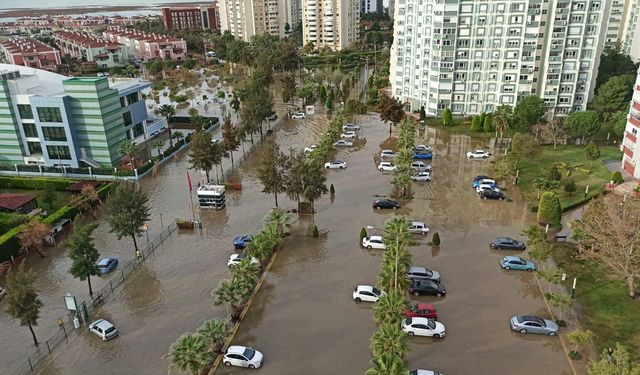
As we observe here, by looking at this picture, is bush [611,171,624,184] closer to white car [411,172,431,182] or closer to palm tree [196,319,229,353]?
white car [411,172,431,182]

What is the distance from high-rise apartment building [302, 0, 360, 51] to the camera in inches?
6699

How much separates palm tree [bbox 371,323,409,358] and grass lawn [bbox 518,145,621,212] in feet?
103

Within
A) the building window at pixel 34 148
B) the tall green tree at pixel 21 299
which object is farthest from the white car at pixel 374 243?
the building window at pixel 34 148

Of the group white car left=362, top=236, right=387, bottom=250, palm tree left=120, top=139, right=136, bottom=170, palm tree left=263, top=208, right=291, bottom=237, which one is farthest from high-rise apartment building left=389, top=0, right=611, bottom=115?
palm tree left=120, top=139, right=136, bottom=170

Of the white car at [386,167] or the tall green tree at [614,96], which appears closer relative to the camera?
the white car at [386,167]

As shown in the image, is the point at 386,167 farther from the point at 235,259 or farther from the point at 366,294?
the point at 366,294

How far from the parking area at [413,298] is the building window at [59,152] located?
122ft

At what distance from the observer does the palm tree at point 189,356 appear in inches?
1019

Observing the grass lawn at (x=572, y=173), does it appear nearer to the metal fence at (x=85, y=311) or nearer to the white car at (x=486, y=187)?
the white car at (x=486, y=187)

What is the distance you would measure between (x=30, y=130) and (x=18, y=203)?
1828cm

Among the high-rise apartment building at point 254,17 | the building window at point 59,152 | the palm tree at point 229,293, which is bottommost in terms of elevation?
the palm tree at point 229,293

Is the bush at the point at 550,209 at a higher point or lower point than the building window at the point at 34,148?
lower

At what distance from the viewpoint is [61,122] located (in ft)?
203

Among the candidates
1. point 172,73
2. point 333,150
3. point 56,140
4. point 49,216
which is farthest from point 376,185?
point 172,73
